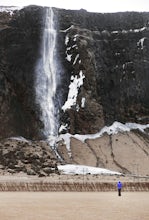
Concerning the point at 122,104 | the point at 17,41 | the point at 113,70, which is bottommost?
the point at 122,104

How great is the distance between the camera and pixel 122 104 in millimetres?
88000

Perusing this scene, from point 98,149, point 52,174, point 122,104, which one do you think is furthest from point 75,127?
point 52,174

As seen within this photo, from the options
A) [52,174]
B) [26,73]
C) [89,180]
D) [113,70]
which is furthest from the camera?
[113,70]

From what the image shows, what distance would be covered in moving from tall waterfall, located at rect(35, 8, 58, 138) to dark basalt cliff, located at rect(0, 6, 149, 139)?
1043 millimetres

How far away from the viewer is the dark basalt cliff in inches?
3177

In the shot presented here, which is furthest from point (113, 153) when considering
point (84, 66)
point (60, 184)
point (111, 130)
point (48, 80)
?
point (60, 184)

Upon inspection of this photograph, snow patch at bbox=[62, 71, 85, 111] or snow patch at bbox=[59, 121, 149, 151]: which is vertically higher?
snow patch at bbox=[62, 71, 85, 111]

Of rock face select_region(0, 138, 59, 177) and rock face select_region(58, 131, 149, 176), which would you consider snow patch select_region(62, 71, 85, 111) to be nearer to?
rock face select_region(58, 131, 149, 176)

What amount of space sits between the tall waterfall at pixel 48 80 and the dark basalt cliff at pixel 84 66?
3.42ft

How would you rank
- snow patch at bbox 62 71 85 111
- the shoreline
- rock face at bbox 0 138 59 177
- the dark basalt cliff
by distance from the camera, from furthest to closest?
snow patch at bbox 62 71 85 111 < the dark basalt cliff < rock face at bbox 0 138 59 177 < the shoreline

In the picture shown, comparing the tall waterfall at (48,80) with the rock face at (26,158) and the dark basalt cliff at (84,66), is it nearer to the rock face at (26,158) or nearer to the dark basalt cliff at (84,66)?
the dark basalt cliff at (84,66)

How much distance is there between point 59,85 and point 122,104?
12.8 meters

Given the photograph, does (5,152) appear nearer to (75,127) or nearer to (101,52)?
(75,127)

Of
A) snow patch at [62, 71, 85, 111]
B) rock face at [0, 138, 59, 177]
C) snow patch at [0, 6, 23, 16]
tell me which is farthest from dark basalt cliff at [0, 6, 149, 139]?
rock face at [0, 138, 59, 177]
